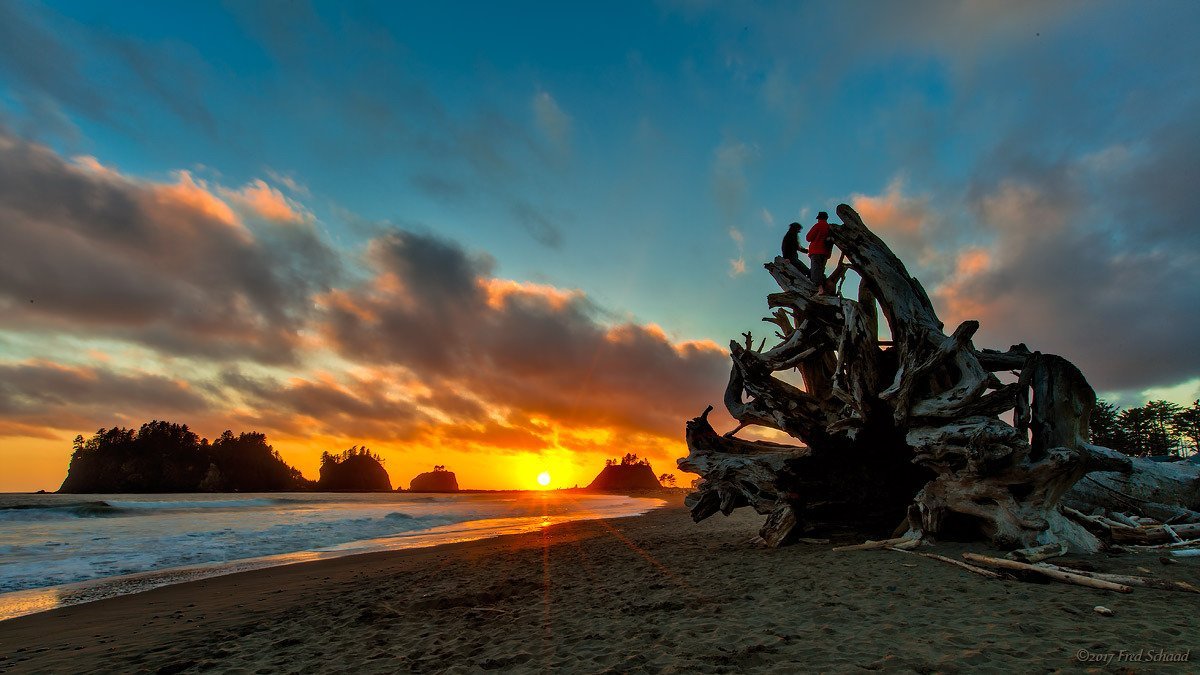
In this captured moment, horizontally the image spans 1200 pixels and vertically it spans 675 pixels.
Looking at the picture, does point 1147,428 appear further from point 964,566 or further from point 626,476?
point 626,476

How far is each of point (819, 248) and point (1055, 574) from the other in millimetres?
8598

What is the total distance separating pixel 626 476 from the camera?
16162cm

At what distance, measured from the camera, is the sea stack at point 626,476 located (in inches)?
6348

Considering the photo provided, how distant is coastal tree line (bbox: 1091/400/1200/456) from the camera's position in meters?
40.0

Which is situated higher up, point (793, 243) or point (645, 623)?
point (793, 243)

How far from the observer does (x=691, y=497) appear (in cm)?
1520

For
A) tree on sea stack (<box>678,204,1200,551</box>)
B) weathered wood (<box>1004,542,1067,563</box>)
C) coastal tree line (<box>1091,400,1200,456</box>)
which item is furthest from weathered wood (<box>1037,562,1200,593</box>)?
coastal tree line (<box>1091,400,1200,456</box>)

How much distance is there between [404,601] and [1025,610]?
841 cm

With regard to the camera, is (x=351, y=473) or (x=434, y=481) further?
(x=434, y=481)

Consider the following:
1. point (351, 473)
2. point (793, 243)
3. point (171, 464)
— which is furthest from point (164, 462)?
point (793, 243)

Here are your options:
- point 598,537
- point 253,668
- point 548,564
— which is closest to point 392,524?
point 598,537

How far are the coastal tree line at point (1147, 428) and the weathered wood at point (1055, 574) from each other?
3873 cm

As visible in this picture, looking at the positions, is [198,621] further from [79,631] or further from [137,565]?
[137,565]

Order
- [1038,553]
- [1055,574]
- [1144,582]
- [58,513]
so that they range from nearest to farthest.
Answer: [1144,582], [1055,574], [1038,553], [58,513]
